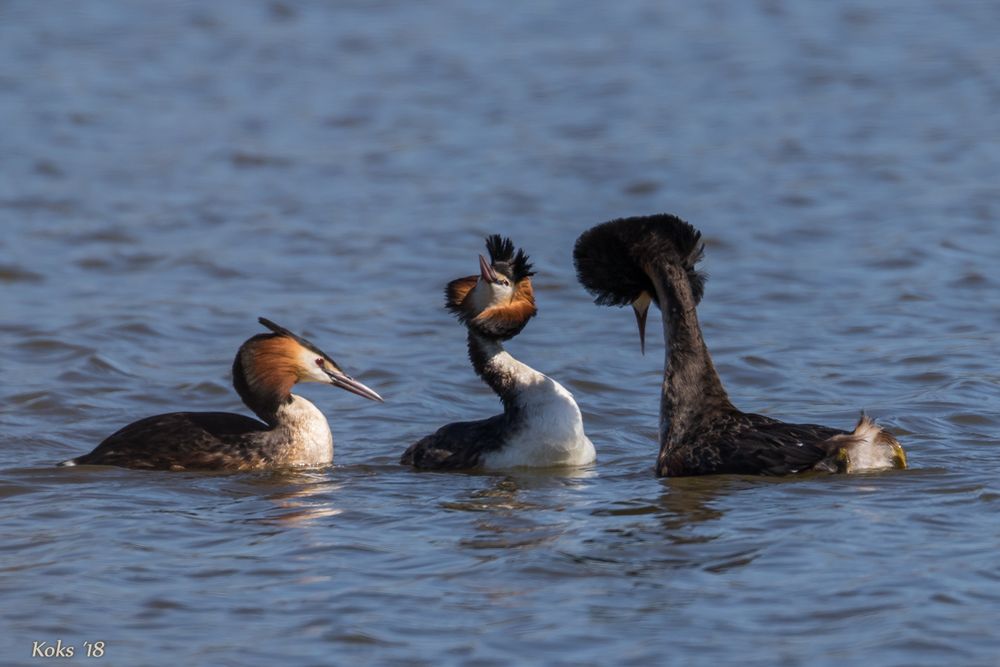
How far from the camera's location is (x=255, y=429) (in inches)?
450

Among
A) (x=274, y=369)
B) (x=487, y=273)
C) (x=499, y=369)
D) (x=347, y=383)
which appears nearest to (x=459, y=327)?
(x=347, y=383)

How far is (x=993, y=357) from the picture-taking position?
1348 centimetres

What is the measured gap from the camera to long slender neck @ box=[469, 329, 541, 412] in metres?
Answer: 11.2

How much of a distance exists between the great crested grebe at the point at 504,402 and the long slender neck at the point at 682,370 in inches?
33.8

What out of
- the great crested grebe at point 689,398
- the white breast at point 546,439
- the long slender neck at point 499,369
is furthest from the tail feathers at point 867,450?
the long slender neck at point 499,369

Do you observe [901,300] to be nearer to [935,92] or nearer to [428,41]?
[935,92]

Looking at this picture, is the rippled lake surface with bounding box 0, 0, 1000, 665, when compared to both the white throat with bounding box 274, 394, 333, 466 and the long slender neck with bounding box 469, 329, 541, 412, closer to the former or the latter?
the white throat with bounding box 274, 394, 333, 466

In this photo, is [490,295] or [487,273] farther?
[490,295]

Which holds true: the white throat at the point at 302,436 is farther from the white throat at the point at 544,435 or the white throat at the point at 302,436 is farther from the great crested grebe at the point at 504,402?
the white throat at the point at 544,435

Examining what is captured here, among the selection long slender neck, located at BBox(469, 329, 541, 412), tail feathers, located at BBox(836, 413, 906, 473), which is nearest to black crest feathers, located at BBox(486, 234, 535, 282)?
long slender neck, located at BBox(469, 329, 541, 412)

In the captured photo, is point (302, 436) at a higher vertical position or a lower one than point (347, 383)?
lower

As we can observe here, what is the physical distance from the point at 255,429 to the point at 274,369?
18.4 inches

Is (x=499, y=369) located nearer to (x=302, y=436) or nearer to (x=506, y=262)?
(x=506, y=262)

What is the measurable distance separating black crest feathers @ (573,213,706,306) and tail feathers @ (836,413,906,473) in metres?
1.33
